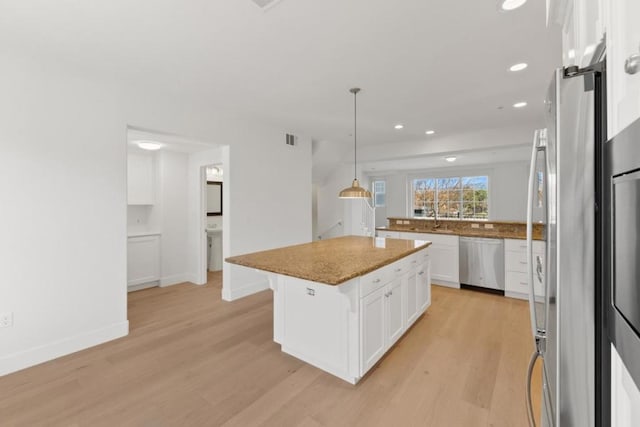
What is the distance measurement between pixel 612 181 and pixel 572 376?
555mm

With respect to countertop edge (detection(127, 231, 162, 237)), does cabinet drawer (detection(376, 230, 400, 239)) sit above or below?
below

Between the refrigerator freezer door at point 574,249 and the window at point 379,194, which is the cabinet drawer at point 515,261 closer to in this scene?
the refrigerator freezer door at point 574,249

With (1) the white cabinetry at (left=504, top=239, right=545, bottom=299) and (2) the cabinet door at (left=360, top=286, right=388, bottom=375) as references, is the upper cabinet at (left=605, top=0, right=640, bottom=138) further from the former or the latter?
(1) the white cabinetry at (left=504, top=239, right=545, bottom=299)

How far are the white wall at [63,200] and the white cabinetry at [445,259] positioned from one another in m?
4.14

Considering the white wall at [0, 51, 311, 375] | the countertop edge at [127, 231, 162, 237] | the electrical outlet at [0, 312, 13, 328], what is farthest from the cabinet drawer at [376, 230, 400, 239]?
the electrical outlet at [0, 312, 13, 328]

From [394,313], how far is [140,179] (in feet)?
14.6

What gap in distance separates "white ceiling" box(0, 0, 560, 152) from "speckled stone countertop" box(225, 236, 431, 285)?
1719 millimetres

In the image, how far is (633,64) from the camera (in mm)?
472

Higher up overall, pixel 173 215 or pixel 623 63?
pixel 623 63

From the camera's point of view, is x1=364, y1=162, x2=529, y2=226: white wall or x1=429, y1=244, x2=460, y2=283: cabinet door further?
x1=364, y1=162, x2=529, y2=226: white wall

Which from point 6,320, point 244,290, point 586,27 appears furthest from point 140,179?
point 586,27

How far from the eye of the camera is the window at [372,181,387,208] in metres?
9.03

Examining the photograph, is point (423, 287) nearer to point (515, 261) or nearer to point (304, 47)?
point (515, 261)

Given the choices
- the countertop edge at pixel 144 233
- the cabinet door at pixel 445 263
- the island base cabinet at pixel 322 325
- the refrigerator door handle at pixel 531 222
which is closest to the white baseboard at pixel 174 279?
the countertop edge at pixel 144 233
